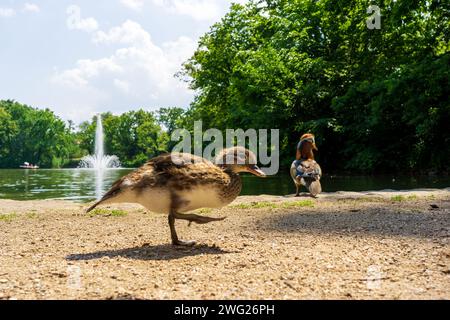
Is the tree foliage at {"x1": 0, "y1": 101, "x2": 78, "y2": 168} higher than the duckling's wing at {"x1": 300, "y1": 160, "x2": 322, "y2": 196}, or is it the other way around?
the tree foliage at {"x1": 0, "y1": 101, "x2": 78, "y2": 168}

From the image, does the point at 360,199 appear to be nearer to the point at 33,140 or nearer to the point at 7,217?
the point at 7,217

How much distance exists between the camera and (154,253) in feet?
16.3

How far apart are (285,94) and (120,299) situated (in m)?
26.1

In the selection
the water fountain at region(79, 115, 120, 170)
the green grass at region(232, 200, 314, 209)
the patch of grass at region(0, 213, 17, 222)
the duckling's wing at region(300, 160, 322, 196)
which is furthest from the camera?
the water fountain at region(79, 115, 120, 170)

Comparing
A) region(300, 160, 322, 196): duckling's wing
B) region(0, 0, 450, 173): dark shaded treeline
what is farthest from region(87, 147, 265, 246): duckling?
region(0, 0, 450, 173): dark shaded treeline

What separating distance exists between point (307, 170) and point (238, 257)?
7.21 metres

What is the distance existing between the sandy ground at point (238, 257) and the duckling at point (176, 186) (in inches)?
22.7

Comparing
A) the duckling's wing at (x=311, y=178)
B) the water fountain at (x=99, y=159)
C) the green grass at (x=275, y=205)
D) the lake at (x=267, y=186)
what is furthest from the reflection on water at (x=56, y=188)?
the water fountain at (x=99, y=159)

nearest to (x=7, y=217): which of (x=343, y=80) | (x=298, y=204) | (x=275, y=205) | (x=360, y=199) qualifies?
(x=275, y=205)

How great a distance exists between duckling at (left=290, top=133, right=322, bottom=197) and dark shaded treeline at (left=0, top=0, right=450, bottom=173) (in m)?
9.62

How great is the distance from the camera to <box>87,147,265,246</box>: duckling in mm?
4902

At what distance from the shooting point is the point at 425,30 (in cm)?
2228

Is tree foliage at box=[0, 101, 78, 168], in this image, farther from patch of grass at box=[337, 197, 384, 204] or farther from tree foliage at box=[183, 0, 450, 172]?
patch of grass at box=[337, 197, 384, 204]
